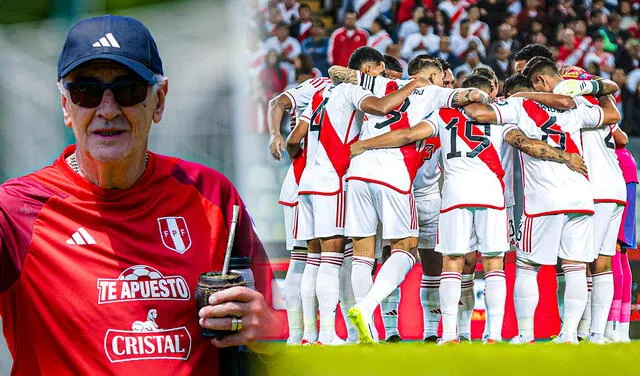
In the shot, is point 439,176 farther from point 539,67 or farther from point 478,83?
point 539,67

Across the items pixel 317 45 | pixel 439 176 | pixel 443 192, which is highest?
pixel 317 45

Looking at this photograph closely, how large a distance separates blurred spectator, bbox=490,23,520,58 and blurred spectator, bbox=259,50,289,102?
5.57ft

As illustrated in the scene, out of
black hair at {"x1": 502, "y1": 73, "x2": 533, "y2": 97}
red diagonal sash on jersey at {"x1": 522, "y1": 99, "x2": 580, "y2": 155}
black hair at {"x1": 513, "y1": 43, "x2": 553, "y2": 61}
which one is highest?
black hair at {"x1": 513, "y1": 43, "x2": 553, "y2": 61}

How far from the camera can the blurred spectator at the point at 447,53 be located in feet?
24.0

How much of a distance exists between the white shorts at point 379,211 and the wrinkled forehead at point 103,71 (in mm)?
4691

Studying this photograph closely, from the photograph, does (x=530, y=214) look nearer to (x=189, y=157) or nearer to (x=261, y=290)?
(x=189, y=157)

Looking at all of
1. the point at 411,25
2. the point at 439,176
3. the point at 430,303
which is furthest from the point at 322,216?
the point at 411,25

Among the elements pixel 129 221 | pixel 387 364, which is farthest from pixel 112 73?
pixel 387 364

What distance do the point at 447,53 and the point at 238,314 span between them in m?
5.86

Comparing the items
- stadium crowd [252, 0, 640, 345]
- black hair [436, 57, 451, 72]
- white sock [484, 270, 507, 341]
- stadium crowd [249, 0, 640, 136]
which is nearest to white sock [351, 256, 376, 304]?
stadium crowd [252, 0, 640, 345]

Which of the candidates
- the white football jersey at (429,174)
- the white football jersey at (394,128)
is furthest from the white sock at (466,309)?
the white football jersey at (394,128)

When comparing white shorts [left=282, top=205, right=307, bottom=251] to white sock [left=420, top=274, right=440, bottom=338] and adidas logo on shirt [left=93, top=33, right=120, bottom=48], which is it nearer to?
white sock [left=420, top=274, right=440, bottom=338]

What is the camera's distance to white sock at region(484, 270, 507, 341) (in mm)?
6719

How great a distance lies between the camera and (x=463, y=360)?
6.34 metres
